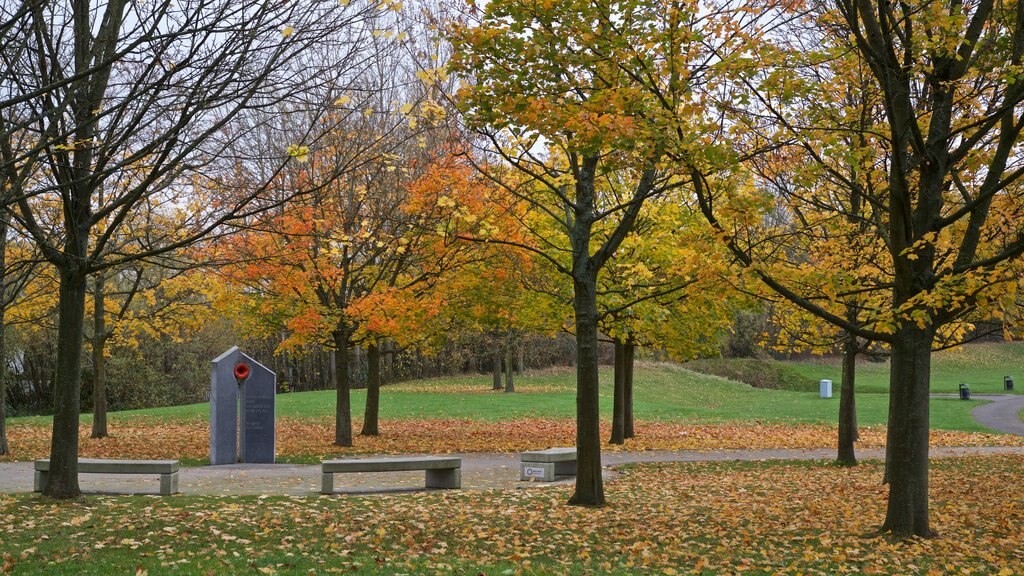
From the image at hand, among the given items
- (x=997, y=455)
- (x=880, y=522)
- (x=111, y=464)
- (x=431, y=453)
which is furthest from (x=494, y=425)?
(x=880, y=522)

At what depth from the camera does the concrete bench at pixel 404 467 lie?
A: 11820 millimetres

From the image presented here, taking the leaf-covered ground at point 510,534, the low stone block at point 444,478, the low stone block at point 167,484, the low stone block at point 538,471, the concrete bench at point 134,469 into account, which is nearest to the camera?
the leaf-covered ground at point 510,534

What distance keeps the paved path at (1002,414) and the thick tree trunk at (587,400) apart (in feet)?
68.4

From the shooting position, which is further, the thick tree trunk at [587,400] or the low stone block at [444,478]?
the low stone block at [444,478]

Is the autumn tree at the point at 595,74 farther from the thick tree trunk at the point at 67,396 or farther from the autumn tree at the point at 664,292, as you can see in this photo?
the thick tree trunk at the point at 67,396

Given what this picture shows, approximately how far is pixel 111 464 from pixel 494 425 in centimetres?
1700

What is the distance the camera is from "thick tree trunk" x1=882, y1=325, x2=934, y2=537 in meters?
8.37

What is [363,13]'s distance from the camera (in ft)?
27.6

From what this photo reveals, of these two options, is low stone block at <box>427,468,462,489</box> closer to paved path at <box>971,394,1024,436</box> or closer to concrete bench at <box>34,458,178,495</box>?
concrete bench at <box>34,458,178,495</box>

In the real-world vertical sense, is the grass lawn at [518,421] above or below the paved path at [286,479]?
below

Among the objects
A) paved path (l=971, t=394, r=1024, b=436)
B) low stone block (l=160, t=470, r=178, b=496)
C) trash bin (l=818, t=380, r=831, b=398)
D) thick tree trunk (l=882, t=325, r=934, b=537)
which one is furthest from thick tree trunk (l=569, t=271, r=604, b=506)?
trash bin (l=818, t=380, r=831, b=398)

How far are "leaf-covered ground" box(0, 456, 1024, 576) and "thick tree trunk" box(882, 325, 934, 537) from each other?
320mm

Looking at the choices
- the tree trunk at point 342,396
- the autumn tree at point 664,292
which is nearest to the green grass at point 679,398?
the autumn tree at point 664,292

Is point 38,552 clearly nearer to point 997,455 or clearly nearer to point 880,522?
point 880,522
